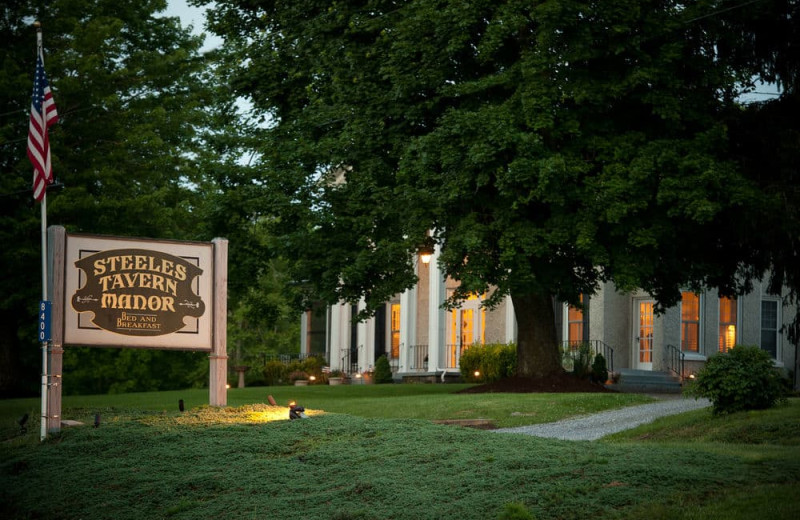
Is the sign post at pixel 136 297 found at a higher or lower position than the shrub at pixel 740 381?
higher

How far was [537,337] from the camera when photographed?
25.5m

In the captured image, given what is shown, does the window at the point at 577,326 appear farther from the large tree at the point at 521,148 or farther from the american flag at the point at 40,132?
the american flag at the point at 40,132

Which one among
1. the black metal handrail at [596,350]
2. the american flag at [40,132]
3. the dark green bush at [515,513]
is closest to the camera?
the dark green bush at [515,513]

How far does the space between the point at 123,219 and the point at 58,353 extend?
55.5 feet

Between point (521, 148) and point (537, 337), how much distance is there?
6.78m

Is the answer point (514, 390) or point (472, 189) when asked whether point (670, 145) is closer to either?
point (472, 189)

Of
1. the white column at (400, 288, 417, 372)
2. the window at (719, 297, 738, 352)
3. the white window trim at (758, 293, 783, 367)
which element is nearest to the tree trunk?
the window at (719, 297, 738, 352)

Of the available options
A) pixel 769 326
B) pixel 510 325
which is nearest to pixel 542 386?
pixel 510 325

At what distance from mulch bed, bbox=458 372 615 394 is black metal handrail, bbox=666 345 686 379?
4476 millimetres

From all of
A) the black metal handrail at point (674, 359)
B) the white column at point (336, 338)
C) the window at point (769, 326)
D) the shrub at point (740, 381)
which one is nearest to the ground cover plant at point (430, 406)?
the shrub at point (740, 381)

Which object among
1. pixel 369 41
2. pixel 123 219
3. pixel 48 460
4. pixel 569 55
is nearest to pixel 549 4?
pixel 569 55

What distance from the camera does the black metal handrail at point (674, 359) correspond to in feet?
96.3

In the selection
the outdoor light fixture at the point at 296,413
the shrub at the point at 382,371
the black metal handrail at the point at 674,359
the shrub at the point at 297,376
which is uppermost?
the black metal handrail at the point at 674,359

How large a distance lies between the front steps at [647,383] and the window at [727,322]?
2.66 meters
